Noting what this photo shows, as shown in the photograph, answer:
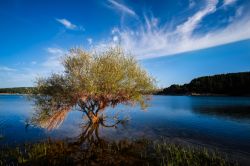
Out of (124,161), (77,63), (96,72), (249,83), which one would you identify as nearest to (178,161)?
(124,161)

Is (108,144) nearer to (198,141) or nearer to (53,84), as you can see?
(53,84)

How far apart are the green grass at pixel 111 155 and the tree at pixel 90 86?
404 centimetres

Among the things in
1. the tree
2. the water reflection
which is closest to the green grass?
the tree

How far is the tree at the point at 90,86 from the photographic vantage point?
2755cm

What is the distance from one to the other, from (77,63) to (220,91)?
608 ft

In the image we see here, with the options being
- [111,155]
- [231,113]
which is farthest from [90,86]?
[231,113]

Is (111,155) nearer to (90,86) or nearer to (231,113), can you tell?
(90,86)

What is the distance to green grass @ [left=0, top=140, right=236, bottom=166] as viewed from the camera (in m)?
20.8

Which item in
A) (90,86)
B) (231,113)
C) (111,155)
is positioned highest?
(90,86)

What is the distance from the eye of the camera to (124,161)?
21422 mm

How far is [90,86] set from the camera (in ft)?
86.8

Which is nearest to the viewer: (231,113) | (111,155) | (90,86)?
(111,155)

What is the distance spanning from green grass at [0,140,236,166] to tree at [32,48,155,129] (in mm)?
4036

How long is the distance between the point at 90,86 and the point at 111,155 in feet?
25.2
